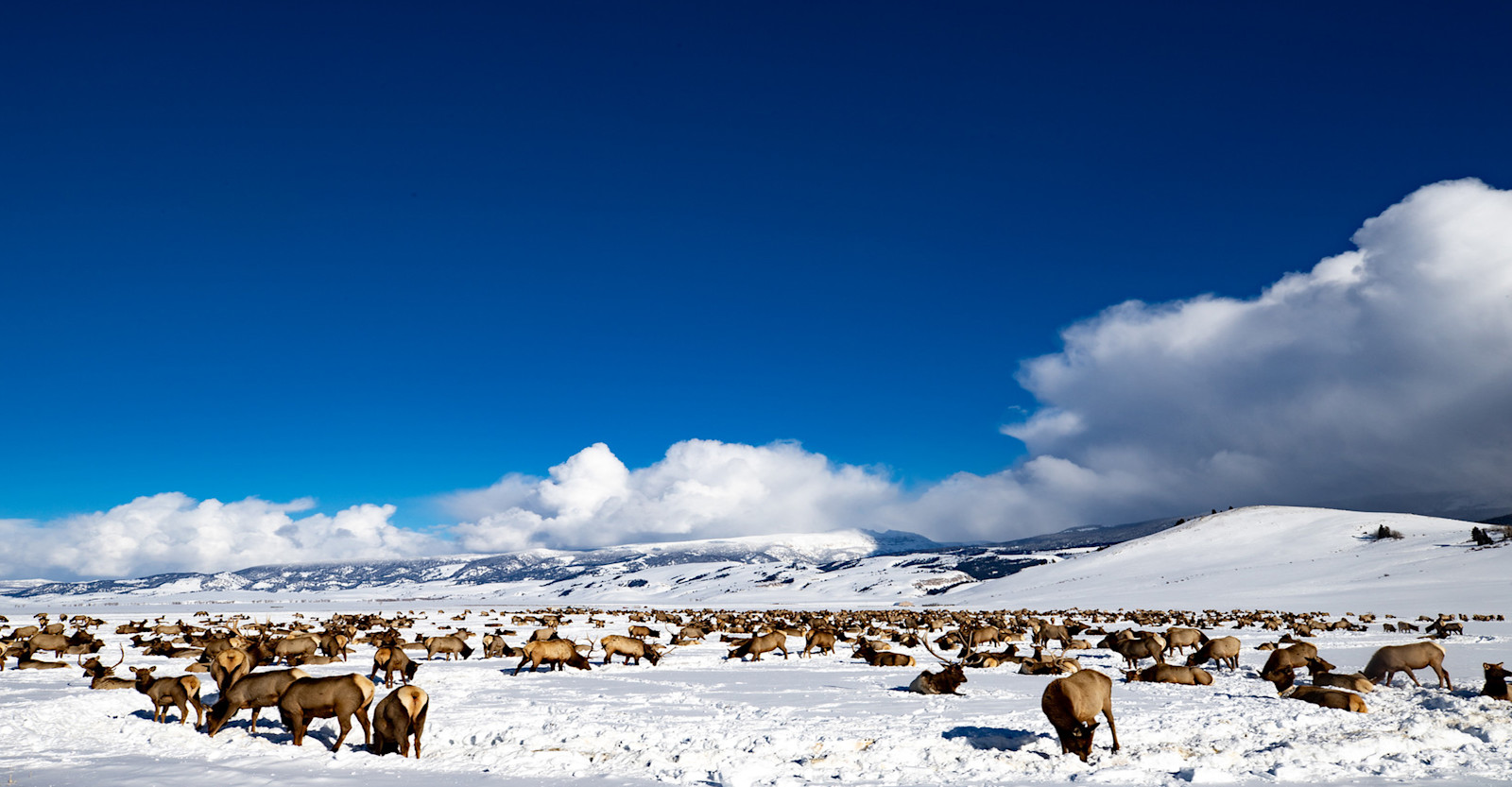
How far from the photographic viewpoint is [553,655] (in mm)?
19750

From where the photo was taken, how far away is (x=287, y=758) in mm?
9398

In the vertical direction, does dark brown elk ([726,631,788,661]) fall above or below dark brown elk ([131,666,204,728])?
below

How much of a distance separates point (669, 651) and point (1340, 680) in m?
17.3

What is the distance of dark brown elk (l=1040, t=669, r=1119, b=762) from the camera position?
29.1ft

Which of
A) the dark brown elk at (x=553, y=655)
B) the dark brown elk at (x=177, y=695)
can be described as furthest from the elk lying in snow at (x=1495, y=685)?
the dark brown elk at (x=177, y=695)

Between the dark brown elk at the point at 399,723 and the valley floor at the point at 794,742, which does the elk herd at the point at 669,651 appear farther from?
the valley floor at the point at 794,742

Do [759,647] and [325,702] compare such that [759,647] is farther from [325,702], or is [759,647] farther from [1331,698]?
[325,702]

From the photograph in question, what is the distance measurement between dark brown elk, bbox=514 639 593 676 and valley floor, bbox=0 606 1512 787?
4292 millimetres

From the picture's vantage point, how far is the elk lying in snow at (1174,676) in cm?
1580

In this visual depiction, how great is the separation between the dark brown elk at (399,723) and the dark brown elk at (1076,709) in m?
7.28

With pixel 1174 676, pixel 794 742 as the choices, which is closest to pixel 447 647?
pixel 794 742

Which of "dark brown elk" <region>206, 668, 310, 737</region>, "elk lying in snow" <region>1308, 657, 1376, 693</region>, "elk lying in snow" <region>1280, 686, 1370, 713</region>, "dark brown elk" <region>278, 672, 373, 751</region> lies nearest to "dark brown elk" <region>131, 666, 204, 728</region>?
"dark brown elk" <region>206, 668, 310, 737</region>

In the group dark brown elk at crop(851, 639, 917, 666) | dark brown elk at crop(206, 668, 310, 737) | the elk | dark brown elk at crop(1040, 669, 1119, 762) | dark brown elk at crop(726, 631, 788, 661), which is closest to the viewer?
dark brown elk at crop(1040, 669, 1119, 762)

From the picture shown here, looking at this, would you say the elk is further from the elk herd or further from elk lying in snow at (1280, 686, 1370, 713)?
elk lying in snow at (1280, 686, 1370, 713)
